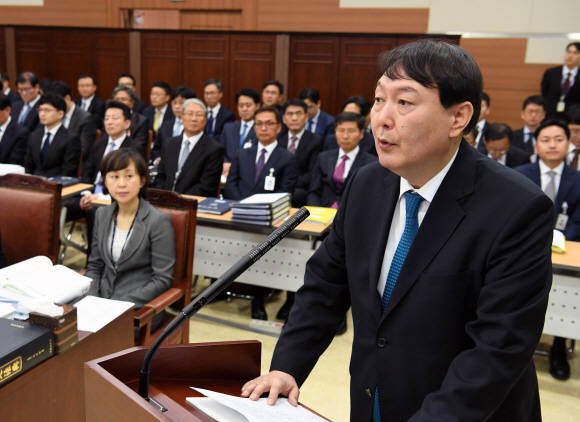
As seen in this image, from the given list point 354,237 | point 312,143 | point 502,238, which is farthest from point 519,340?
point 312,143

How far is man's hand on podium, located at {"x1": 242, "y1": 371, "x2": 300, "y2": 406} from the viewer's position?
107 centimetres

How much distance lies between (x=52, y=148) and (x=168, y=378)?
170 inches

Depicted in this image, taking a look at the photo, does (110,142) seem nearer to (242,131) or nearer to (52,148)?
(52,148)

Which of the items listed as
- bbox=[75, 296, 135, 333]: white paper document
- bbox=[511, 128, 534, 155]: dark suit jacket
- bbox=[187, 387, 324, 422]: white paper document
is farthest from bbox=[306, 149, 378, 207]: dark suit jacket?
bbox=[187, 387, 324, 422]: white paper document

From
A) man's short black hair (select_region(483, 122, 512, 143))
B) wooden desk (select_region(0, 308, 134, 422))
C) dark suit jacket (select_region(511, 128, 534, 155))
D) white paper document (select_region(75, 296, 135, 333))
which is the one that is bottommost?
wooden desk (select_region(0, 308, 134, 422))

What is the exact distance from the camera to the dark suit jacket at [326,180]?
13.9 feet

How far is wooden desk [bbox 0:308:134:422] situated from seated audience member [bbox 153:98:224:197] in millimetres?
2499

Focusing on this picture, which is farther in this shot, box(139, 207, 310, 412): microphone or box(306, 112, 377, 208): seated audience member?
box(306, 112, 377, 208): seated audience member

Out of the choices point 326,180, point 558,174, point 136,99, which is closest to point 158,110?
point 136,99

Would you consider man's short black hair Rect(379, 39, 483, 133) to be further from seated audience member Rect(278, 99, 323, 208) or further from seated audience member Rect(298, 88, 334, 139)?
seated audience member Rect(298, 88, 334, 139)

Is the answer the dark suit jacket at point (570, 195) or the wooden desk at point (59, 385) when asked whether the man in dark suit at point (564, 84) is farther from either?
the wooden desk at point (59, 385)

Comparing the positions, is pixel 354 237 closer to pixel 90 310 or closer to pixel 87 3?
pixel 90 310

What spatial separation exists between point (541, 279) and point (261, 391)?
603mm

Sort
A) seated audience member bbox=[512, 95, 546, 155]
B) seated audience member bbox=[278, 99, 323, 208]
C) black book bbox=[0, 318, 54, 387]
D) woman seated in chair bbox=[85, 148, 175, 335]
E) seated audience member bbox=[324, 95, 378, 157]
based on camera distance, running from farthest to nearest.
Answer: seated audience member bbox=[512, 95, 546, 155] → seated audience member bbox=[278, 99, 323, 208] → seated audience member bbox=[324, 95, 378, 157] → woman seated in chair bbox=[85, 148, 175, 335] → black book bbox=[0, 318, 54, 387]
